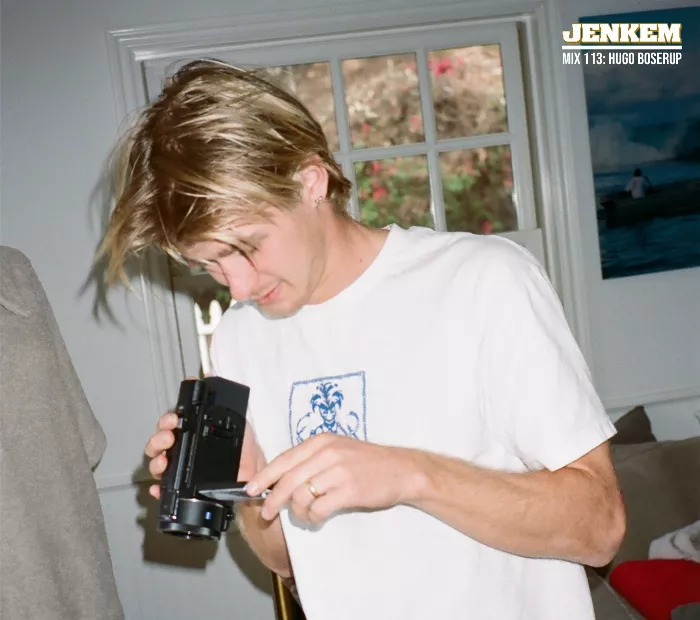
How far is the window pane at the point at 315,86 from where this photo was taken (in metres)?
2.50

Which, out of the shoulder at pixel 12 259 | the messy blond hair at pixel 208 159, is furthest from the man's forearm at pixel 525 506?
the shoulder at pixel 12 259

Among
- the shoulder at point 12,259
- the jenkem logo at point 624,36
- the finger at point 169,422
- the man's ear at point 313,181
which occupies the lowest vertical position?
the finger at point 169,422

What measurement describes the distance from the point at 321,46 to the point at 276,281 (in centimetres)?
165

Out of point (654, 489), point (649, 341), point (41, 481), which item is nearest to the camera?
point (41, 481)

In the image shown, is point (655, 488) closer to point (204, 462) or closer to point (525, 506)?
point (525, 506)

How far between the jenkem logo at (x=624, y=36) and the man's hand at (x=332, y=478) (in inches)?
78.2

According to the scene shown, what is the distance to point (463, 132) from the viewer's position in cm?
257

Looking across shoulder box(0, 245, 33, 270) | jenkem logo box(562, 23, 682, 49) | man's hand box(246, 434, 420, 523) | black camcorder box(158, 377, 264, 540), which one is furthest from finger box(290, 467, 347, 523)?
jenkem logo box(562, 23, 682, 49)

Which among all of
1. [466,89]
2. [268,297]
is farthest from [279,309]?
[466,89]

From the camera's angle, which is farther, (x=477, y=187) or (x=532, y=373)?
(x=477, y=187)

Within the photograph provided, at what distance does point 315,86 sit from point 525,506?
1888mm

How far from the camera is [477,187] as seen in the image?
2.60m

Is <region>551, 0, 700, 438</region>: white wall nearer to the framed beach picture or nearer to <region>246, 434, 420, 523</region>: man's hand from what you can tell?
the framed beach picture

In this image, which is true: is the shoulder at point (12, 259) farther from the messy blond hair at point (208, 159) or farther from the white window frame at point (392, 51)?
the white window frame at point (392, 51)
